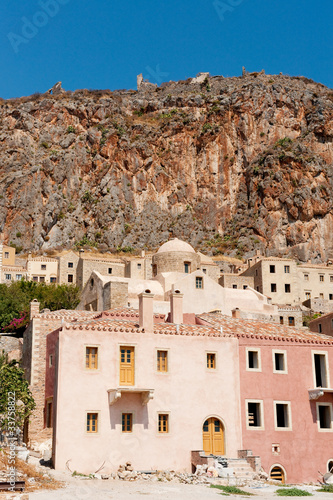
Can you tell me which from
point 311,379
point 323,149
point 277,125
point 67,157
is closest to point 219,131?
point 277,125

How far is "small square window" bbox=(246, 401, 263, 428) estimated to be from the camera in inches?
1442

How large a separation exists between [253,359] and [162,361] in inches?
235

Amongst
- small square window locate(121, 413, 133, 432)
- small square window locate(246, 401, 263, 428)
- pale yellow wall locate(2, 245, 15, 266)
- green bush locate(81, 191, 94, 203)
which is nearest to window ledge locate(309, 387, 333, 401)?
small square window locate(246, 401, 263, 428)

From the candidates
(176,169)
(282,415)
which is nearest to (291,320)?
(282,415)

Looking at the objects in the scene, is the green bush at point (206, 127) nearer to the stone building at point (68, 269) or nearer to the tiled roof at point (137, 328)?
the stone building at point (68, 269)

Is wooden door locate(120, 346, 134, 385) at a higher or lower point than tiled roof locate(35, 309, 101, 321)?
lower

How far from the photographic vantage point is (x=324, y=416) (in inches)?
1521

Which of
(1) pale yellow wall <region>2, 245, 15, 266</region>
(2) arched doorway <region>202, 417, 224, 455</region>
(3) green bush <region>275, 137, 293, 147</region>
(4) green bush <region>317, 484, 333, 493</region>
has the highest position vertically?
(3) green bush <region>275, 137, 293, 147</region>

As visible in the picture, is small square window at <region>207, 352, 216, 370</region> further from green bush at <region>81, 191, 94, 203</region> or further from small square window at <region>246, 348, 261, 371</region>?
green bush at <region>81, 191, 94, 203</region>

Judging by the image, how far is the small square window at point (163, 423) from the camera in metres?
34.2

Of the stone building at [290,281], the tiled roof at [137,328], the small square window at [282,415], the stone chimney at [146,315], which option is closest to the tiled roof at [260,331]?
the tiled roof at [137,328]

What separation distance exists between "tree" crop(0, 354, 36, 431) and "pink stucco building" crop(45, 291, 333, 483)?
57.1 inches

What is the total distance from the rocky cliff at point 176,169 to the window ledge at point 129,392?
83.2 m

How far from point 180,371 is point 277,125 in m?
109
